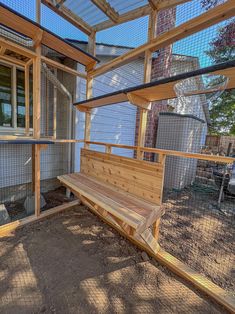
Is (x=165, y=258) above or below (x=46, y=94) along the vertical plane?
below

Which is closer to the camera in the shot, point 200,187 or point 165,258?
point 165,258

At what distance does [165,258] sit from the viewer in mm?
1931

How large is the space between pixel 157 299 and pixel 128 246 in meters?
0.72

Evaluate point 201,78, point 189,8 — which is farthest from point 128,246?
point 189,8

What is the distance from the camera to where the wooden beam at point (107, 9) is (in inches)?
89.6

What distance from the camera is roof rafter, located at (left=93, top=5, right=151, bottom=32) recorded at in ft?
7.03

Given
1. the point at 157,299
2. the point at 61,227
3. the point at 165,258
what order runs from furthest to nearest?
the point at 61,227 → the point at 165,258 → the point at 157,299

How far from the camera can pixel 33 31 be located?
81.8 inches

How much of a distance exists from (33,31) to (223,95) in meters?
9.32

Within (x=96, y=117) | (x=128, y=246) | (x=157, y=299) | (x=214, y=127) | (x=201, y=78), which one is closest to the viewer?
(x=201, y=78)

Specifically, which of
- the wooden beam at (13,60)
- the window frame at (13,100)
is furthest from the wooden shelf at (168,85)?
the window frame at (13,100)

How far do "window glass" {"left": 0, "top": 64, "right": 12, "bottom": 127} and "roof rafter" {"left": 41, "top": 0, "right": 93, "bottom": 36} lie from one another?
1.50m

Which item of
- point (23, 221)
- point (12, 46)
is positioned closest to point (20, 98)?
point (12, 46)

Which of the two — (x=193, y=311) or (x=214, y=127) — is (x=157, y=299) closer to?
(x=193, y=311)
